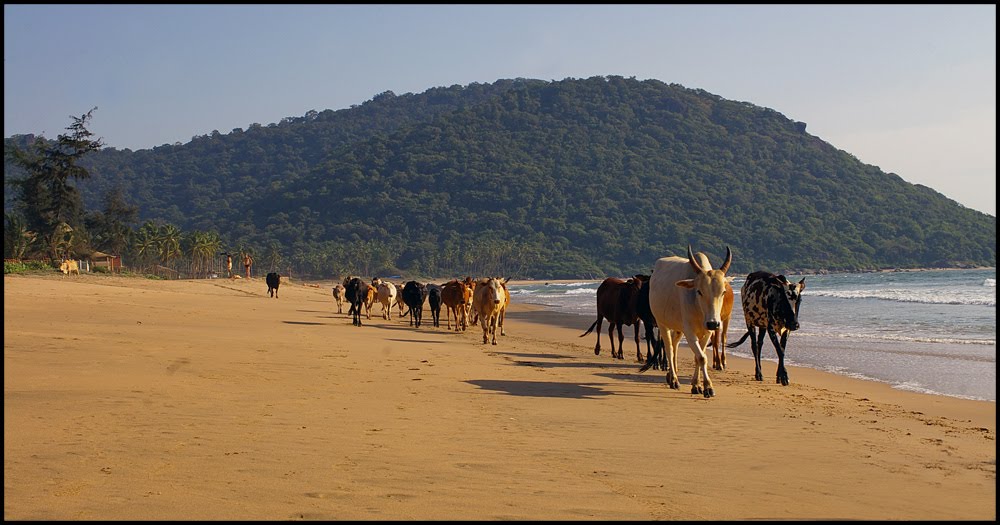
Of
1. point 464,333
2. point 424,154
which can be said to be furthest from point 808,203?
point 464,333

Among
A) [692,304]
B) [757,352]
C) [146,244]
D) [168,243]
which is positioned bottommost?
[757,352]

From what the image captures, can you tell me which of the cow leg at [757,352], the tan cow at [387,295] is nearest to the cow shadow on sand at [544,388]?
the cow leg at [757,352]

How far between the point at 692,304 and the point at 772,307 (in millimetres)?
2980

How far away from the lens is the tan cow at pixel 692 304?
40.0 ft

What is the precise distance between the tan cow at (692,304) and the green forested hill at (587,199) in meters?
116

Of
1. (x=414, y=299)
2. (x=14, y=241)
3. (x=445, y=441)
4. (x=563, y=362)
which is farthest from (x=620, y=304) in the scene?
(x=14, y=241)

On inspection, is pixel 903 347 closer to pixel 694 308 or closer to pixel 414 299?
pixel 694 308

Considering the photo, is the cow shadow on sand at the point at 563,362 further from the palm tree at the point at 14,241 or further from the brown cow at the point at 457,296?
the palm tree at the point at 14,241

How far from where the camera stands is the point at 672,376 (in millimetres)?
12805

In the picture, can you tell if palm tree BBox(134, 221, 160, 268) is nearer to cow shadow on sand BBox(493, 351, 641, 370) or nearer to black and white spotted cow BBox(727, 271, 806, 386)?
cow shadow on sand BBox(493, 351, 641, 370)

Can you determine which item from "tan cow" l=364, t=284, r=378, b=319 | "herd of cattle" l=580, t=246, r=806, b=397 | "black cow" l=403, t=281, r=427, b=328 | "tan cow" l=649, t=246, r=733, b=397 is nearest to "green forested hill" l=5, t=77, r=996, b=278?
"tan cow" l=364, t=284, r=378, b=319

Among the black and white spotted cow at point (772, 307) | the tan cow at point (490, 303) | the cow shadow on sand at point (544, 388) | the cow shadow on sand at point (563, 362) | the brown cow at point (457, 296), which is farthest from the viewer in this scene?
the brown cow at point (457, 296)

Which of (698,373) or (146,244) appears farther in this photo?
(146,244)

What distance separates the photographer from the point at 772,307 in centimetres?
1501
